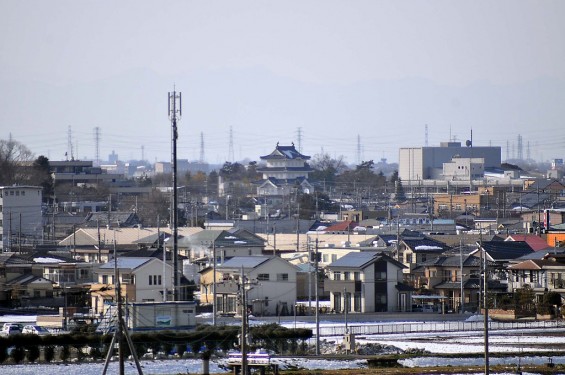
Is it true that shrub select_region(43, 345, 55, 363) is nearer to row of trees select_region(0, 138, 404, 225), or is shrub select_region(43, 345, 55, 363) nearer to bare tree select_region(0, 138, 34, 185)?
row of trees select_region(0, 138, 404, 225)

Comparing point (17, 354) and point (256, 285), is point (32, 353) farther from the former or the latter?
point (256, 285)

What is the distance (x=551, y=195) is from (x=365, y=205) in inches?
333

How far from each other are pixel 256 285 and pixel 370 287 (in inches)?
97.3

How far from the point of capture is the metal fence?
2839cm

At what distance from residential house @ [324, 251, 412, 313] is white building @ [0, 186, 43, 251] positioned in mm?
17453

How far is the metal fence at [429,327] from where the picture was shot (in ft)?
93.1

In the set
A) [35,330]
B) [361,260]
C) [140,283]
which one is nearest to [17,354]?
[35,330]

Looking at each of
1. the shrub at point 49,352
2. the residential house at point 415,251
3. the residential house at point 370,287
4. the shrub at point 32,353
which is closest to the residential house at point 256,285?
the residential house at point 370,287

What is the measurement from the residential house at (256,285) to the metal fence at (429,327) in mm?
3014

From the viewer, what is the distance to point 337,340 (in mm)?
26422

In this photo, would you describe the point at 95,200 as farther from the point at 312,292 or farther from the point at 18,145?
the point at 312,292

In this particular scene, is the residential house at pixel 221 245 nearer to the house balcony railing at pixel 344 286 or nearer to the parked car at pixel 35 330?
the house balcony railing at pixel 344 286

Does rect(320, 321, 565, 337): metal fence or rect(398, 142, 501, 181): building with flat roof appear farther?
rect(398, 142, 501, 181): building with flat roof

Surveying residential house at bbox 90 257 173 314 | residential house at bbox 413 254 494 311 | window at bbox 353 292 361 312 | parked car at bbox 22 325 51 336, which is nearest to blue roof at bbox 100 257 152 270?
residential house at bbox 90 257 173 314
